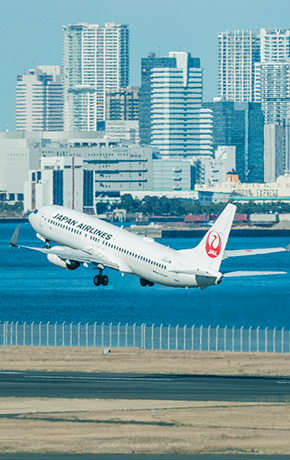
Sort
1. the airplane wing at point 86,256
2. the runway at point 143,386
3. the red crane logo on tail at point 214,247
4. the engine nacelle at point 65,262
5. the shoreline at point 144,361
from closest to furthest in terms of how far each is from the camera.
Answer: the runway at point 143,386 < the red crane logo on tail at point 214,247 < the airplane wing at point 86,256 < the engine nacelle at point 65,262 < the shoreline at point 144,361

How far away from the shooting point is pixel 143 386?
114 m

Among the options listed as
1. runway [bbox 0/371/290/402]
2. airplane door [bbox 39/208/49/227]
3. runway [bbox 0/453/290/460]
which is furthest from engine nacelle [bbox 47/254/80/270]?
runway [bbox 0/453/290/460]

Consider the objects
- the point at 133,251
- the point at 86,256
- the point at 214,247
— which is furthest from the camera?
the point at 86,256

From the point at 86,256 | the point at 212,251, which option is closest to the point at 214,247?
the point at 212,251

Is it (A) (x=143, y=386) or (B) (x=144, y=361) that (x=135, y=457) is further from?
(B) (x=144, y=361)

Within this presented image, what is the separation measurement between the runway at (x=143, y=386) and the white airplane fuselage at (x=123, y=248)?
9250 millimetres

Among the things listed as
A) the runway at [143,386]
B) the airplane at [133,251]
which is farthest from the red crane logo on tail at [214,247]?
the runway at [143,386]

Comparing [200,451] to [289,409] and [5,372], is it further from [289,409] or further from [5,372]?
[5,372]

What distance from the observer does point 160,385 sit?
Answer: 379 feet

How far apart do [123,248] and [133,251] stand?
4.06 ft

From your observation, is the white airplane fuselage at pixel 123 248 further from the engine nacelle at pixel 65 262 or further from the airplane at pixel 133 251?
the engine nacelle at pixel 65 262

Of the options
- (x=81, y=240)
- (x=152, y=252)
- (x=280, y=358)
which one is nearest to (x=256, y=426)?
(x=152, y=252)

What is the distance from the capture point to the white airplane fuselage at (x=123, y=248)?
116125 millimetres

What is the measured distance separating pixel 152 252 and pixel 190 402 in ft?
68.6
